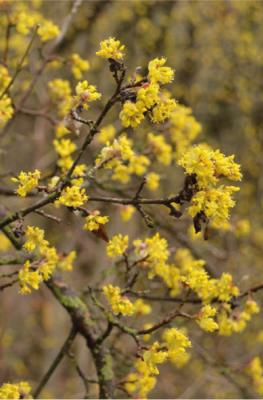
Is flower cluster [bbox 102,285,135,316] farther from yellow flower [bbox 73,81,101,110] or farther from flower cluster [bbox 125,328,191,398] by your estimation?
yellow flower [bbox 73,81,101,110]

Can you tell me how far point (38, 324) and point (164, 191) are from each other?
491 centimetres

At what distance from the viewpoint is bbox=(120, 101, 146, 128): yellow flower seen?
82.0 inches

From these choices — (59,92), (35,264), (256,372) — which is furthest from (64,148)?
(256,372)

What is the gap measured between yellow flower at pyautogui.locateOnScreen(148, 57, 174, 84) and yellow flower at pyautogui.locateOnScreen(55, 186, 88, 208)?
502 mm

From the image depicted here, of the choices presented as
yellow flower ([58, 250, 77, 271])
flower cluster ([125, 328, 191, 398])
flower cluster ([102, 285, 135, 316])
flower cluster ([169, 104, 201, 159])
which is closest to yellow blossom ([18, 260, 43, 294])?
flower cluster ([102, 285, 135, 316])

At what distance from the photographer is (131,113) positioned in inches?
83.1

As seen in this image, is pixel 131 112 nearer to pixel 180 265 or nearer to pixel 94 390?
pixel 180 265

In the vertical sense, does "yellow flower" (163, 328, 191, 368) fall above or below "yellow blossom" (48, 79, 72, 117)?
below

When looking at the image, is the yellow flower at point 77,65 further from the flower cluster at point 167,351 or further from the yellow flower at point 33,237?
the flower cluster at point 167,351

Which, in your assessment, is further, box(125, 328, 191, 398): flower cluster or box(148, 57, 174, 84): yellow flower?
box(125, 328, 191, 398): flower cluster

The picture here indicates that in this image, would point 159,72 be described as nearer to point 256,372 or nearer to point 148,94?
point 148,94

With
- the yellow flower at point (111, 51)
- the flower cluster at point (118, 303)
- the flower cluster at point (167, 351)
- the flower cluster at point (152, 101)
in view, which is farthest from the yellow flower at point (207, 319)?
the yellow flower at point (111, 51)

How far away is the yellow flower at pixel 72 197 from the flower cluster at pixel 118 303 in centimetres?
66

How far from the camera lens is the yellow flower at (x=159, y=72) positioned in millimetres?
2076
